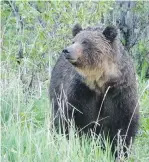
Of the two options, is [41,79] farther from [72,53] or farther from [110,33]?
[72,53]

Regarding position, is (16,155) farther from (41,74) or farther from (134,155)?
(41,74)

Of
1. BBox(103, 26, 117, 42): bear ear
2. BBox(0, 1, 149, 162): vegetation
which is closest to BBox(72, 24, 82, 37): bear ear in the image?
BBox(103, 26, 117, 42): bear ear

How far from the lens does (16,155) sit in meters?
5.24

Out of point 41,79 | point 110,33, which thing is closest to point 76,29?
point 110,33

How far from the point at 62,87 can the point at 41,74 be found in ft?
6.65

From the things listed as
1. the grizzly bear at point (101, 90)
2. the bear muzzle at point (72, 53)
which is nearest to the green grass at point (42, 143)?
the grizzly bear at point (101, 90)

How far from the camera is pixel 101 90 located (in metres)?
6.39

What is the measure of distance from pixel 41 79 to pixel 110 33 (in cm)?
252

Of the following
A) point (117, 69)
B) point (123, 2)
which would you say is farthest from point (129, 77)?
point (123, 2)

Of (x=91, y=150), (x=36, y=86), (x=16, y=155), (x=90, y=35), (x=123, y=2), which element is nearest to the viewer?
(x=16, y=155)

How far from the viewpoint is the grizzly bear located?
246 inches

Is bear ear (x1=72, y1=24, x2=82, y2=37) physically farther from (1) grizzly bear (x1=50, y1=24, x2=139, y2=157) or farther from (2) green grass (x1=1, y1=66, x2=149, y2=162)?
(2) green grass (x1=1, y1=66, x2=149, y2=162)

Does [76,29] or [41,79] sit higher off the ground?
[76,29]

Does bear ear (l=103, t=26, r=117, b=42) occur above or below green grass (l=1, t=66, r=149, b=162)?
above
